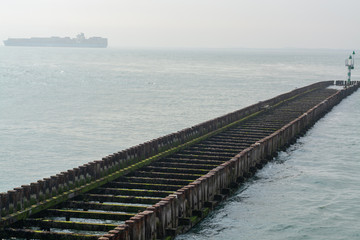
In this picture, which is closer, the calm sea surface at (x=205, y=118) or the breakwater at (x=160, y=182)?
the breakwater at (x=160, y=182)

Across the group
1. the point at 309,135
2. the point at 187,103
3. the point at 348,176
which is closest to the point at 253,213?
the point at 348,176

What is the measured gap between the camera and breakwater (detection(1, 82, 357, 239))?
14508 mm

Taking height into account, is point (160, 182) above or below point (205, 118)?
above

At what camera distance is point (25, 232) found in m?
14.3

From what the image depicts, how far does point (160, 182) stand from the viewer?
2020cm

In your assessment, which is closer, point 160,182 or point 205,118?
point 160,182

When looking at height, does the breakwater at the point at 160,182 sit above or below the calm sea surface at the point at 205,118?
above

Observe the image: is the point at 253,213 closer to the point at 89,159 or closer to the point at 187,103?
the point at 89,159

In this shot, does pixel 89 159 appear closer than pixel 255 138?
No

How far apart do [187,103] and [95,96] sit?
1745 centimetres

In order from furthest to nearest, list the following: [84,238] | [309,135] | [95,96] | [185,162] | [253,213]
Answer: [95,96] < [309,135] < [185,162] < [253,213] < [84,238]

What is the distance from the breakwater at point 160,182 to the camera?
47.6 feet

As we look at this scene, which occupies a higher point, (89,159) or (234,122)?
(234,122)

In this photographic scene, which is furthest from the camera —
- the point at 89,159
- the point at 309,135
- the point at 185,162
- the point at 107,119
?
the point at 107,119
